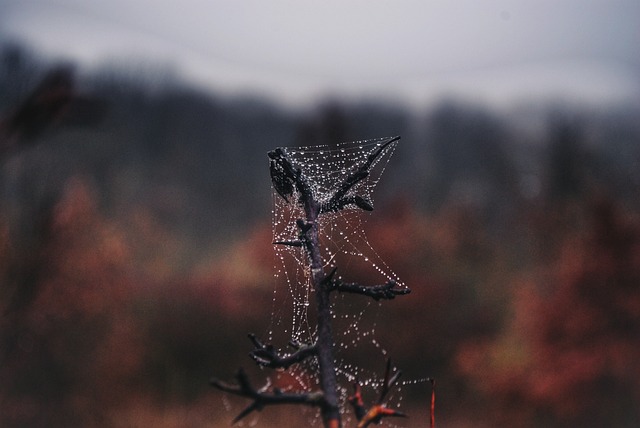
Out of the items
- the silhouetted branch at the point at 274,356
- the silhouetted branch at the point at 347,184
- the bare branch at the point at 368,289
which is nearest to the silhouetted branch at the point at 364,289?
the bare branch at the point at 368,289

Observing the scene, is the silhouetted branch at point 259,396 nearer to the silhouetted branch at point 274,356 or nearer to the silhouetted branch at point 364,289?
the silhouetted branch at point 274,356

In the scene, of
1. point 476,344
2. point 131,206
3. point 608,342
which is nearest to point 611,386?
point 608,342

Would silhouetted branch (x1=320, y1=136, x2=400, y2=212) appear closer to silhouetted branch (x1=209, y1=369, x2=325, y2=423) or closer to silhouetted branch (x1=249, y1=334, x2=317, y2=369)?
silhouetted branch (x1=249, y1=334, x2=317, y2=369)

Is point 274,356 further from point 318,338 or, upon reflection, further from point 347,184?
point 347,184

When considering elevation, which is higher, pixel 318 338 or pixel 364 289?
pixel 364 289

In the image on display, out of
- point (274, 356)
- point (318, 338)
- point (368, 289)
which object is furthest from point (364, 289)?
point (274, 356)

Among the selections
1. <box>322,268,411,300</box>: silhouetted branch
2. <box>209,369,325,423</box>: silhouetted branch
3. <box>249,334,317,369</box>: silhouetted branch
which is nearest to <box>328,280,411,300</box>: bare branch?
<box>322,268,411,300</box>: silhouetted branch
